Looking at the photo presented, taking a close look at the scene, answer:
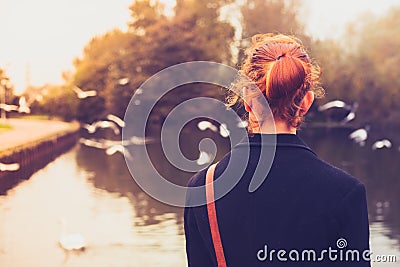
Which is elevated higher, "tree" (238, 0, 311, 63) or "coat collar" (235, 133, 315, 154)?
"tree" (238, 0, 311, 63)

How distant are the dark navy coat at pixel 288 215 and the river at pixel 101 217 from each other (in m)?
4.19

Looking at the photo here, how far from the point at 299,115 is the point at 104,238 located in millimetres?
5138

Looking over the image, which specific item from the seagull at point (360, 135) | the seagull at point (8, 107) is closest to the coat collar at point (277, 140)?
the seagull at point (8, 107)

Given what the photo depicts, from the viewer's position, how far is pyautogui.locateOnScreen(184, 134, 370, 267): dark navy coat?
0.77 metres

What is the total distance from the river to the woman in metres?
4.20

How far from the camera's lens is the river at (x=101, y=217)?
527cm

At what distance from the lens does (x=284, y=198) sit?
79cm

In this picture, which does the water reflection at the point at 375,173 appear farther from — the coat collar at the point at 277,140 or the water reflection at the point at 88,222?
the coat collar at the point at 277,140

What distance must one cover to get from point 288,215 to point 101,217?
591cm

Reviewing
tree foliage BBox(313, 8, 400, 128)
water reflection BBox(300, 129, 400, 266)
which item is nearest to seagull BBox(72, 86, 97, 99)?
water reflection BBox(300, 129, 400, 266)

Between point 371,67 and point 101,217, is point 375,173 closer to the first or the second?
point 371,67

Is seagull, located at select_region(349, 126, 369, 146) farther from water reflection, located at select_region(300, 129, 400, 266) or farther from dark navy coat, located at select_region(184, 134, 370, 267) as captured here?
dark navy coat, located at select_region(184, 134, 370, 267)

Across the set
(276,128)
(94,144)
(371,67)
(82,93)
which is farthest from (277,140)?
(371,67)

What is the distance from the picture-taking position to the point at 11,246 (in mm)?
5500
